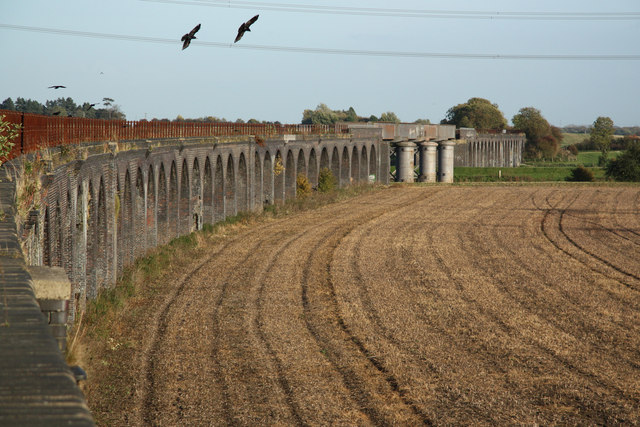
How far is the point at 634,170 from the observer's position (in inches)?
2854

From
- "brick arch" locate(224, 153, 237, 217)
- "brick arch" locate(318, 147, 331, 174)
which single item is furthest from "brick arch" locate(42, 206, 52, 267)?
"brick arch" locate(318, 147, 331, 174)

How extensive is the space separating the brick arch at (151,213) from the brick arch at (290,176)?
22.1 meters

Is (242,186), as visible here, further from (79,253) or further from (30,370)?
(30,370)

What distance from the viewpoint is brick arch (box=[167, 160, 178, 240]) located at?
97.5ft

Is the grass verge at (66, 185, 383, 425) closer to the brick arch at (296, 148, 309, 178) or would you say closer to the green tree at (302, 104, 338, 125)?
the brick arch at (296, 148, 309, 178)

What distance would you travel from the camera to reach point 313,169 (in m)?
55.4

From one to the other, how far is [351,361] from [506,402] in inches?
132

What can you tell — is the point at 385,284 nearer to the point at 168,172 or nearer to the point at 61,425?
the point at 168,172

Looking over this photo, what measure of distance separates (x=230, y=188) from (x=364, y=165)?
96.3 feet

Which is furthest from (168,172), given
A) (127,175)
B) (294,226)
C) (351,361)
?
(351,361)

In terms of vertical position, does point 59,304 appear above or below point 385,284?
above

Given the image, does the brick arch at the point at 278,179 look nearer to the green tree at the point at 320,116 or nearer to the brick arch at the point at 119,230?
the brick arch at the point at 119,230

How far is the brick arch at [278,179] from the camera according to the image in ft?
152

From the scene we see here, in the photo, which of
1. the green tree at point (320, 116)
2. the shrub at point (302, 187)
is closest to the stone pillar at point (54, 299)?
the shrub at point (302, 187)
